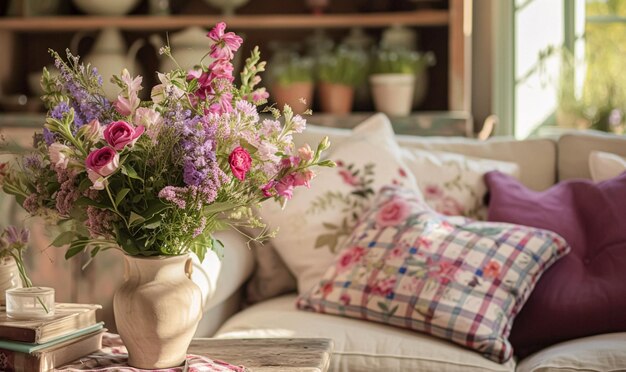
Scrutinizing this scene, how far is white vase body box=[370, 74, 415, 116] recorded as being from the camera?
3.60 m

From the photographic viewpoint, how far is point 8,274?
1.54 metres

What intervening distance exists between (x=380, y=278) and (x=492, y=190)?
454mm

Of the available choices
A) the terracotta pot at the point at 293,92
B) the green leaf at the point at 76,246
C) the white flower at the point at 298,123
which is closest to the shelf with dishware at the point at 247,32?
the terracotta pot at the point at 293,92

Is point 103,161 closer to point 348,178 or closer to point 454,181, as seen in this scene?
point 348,178

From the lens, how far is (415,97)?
12.6 ft

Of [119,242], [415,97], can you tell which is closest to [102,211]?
[119,242]

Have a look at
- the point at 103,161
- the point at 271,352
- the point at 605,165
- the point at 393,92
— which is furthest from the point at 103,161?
the point at 393,92

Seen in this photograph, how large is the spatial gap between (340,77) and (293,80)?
181 mm

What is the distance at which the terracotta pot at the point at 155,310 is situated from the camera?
4.54 ft

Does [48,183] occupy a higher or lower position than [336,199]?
higher

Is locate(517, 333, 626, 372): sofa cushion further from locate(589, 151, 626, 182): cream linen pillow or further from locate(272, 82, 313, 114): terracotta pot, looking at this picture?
Answer: locate(272, 82, 313, 114): terracotta pot

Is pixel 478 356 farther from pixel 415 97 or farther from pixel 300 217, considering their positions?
pixel 415 97

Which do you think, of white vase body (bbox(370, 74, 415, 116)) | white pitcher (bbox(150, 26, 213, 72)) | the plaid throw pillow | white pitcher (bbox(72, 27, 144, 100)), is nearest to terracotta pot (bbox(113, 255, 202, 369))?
the plaid throw pillow

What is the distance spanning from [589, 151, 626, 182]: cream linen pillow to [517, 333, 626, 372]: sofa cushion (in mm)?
513
